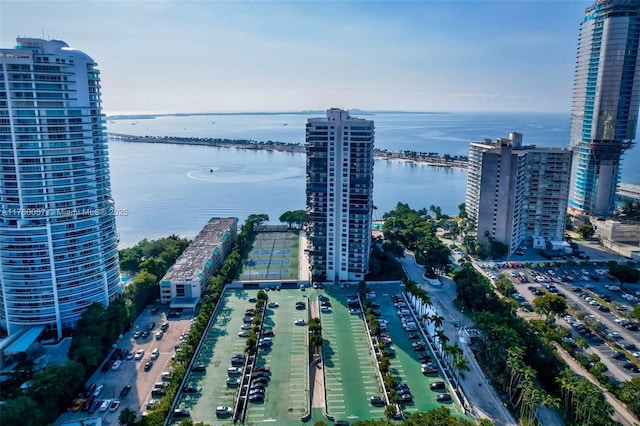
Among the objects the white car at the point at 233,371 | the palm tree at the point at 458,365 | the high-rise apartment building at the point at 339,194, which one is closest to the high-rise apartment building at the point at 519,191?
the high-rise apartment building at the point at 339,194

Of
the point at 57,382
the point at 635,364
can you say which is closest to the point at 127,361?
the point at 57,382

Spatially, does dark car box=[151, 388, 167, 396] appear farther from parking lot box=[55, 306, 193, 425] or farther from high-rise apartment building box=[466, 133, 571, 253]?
high-rise apartment building box=[466, 133, 571, 253]

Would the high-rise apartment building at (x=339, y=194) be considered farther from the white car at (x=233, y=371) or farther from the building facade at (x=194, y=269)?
the white car at (x=233, y=371)

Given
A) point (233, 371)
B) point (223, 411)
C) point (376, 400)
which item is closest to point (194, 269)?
point (233, 371)

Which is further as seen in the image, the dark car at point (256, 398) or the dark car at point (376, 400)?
the dark car at point (376, 400)

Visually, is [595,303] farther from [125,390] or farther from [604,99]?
[125,390]

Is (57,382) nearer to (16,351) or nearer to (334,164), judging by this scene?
(16,351)

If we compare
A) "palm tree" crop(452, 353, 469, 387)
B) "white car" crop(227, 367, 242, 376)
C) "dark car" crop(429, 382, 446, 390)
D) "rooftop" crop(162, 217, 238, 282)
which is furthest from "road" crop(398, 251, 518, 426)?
"rooftop" crop(162, 217, 238, 282)
